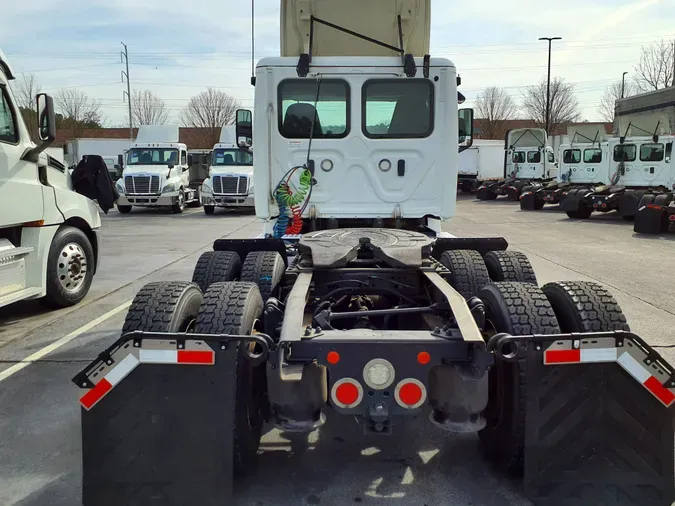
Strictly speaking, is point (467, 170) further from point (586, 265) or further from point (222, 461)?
point (222, 461)

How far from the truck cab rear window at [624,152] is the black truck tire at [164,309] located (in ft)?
67.3

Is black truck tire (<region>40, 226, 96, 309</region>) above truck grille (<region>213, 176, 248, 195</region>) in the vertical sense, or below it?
below

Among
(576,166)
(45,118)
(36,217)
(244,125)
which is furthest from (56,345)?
(576,166)

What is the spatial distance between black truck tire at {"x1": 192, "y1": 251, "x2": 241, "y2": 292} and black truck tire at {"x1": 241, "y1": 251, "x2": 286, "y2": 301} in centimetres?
21

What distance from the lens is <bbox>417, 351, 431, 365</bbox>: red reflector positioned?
2.67m

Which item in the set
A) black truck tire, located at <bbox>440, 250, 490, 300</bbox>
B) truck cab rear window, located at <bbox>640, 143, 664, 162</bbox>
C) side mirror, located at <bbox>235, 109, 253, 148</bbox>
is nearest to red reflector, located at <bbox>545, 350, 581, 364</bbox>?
black truck tire, located at <bbox>440, 250, 490, 300</bbox>

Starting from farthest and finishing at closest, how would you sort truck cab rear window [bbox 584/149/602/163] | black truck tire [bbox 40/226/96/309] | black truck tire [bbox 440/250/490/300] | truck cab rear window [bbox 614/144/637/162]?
truck cab rear window [bbox 584/149/602/163]
truck cab rear window [bbox 614/144/637/162]
black truck tire [bbox 40/226/96/309]
black truck tire [bbox 440/250/490/300]

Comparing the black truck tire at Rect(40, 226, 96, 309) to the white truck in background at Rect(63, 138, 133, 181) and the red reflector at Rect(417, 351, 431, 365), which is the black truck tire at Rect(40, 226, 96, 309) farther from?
the white truck in background at Rect(63, 138, 133, 181)

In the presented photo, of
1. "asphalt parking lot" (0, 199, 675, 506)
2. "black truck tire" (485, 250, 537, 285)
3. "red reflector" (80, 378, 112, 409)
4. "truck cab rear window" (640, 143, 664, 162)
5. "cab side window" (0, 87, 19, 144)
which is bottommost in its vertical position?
"asphalt parking lot" (0, 199, 675, 506)

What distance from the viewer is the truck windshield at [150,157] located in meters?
22.9

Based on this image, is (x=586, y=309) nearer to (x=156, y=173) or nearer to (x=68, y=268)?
(x=68, y=268)

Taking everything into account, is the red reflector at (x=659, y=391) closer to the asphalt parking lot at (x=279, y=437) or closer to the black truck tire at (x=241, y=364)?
the asphalt parking lot at (x=279, y=437)

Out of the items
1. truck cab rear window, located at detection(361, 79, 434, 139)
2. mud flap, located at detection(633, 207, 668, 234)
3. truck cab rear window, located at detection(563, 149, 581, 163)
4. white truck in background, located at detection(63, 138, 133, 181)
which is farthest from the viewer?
white truck in background, located at detection(63, 138, 133, 181)

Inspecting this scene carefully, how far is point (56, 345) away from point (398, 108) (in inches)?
164
